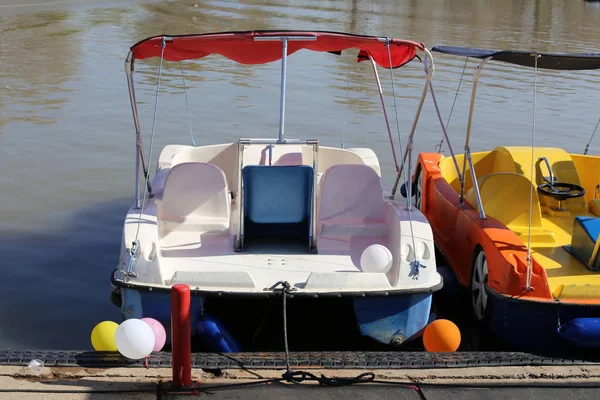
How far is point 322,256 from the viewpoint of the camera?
669 cm

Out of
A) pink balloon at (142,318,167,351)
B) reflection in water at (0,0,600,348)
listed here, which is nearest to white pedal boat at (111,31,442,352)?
pink balloon at (142,318,167,351)

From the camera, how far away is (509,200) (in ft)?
24.8

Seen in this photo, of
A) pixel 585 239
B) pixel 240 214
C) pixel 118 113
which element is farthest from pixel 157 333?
pixel 118 113

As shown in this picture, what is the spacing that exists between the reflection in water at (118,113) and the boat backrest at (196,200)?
3.57ft

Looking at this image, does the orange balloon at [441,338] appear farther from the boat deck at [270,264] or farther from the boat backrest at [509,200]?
the boat backrest at [509,200]

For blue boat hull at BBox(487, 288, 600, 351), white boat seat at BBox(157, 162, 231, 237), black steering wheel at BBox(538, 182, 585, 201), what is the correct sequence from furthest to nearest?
black steering wheel at BBox(538, 182, 585, 201), white boat seat at BBox(157, 162, 231, 237), blue boat hull at BBox(487, 288, 600, 351)

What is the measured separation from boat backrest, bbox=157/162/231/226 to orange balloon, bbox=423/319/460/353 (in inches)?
86.8

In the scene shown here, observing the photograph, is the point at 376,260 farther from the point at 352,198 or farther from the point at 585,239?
the point at 585,239

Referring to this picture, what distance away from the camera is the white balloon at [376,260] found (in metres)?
6.21

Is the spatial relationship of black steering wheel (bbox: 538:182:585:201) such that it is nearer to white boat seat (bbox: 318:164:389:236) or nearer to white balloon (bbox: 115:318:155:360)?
white boat seat (bbox: 318:164:389:236)

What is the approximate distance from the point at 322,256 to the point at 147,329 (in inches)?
82.2

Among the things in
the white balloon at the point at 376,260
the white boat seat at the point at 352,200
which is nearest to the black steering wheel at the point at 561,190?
the white boat seat at the point at 352,200

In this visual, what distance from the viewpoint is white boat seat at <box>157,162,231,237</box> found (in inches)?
280

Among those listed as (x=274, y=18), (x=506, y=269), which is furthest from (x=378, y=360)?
(x=274, y=18)
